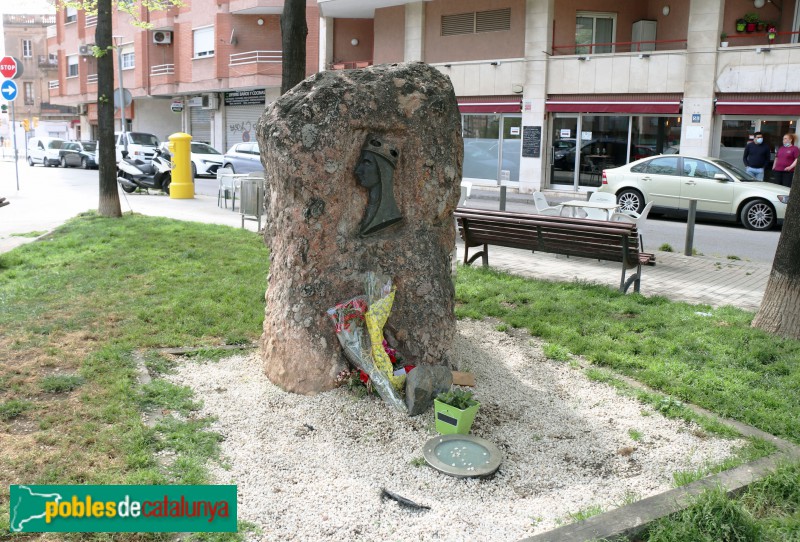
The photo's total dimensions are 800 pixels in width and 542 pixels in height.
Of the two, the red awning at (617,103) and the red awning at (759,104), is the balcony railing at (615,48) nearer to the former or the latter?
the red awning at (617,103)

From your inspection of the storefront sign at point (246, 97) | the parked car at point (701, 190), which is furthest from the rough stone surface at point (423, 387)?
the storefront sign at point (246, 97)

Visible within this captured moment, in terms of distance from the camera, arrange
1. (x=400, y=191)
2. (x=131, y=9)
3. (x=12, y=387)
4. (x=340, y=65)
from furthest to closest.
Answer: (x=340, y=65) → (x=131, y=9) → (x=400, y=191) → (x=12, y=387)

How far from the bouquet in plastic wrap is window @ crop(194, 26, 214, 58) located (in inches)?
1404

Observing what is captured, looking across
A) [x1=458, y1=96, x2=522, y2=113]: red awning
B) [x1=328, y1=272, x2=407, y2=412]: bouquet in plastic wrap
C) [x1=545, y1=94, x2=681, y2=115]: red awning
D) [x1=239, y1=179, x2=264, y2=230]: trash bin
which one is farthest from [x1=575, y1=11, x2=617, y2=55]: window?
[x1=328, y1=272, x2=407, y2=412]: bouquet in plastic wrap

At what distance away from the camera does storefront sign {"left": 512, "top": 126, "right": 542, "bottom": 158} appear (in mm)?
24234

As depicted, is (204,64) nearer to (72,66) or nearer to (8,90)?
(72,66)

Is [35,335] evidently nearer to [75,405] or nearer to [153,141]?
[75,405]

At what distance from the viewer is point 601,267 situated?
10141 mm

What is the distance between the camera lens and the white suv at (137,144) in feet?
89.5

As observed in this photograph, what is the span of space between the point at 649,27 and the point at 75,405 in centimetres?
2345

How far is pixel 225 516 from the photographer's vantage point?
3.19 meters

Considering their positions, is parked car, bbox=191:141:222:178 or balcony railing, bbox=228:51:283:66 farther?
balcony railing, bbox=228:51:283:66

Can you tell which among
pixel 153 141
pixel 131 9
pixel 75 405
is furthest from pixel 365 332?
pixel 153 141

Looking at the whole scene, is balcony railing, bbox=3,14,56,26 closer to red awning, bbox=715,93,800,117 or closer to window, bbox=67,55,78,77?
window, bbox=67,55,78,77
